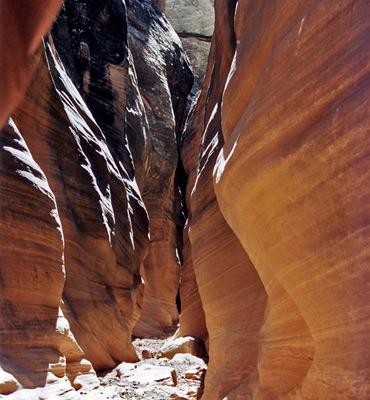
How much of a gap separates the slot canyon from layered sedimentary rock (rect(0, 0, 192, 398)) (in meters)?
0.03

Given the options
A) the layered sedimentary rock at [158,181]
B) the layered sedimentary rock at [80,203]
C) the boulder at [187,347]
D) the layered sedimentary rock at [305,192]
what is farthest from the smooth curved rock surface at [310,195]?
the layered sedimentary rock at [158,181]

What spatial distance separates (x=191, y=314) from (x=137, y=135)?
6244mm

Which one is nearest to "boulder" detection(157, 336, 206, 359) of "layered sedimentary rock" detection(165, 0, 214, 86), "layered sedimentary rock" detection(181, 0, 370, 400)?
"layered sedimentary rock" detection(181, 0, 370, 400)

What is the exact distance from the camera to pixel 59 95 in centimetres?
818

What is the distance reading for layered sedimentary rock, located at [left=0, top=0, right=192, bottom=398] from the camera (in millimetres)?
4855

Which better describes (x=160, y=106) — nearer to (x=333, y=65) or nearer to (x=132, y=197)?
(x=132, y=197)

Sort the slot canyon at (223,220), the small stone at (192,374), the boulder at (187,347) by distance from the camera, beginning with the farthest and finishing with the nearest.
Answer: the boulder at (187,347)
the small stone at (192,374)
the slot canyon at (223,220)

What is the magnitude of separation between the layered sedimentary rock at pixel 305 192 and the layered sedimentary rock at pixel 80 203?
2250 mm

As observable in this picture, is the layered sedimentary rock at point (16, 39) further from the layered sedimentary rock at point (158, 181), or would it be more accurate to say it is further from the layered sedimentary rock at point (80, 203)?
the layered sedimentary rock at point (158, 181)

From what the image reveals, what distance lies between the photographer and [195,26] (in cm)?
3012

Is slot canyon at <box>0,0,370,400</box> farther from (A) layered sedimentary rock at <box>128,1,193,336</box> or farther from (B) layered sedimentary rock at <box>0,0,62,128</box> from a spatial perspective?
(A) layered sedimentary rock at <box>128,1,193,336</box>

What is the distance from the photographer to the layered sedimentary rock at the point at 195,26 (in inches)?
1128

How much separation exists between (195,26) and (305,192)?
29622 millimetres

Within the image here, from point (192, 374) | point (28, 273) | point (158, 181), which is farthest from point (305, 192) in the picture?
point (158, 181)
